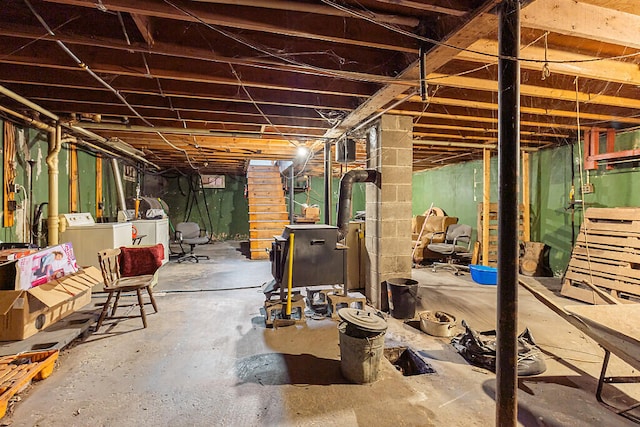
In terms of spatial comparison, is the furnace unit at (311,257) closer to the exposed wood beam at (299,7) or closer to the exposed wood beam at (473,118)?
the exposed wood beam at (473,118)

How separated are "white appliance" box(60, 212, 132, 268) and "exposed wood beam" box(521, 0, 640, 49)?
15.5 ft

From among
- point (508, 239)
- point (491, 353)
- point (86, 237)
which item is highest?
point (508, 239)

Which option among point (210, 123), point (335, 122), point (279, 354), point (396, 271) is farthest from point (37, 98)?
point (396, 271)

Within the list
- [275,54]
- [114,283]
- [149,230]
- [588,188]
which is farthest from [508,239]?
[149,230]

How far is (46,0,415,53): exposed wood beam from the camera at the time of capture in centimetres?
166

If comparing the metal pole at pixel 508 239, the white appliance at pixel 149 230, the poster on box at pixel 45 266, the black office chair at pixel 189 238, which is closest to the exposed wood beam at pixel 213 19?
the metal pole at pixel 508 239

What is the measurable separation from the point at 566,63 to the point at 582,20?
0.70 meters

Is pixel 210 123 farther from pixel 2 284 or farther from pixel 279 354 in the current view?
pixel 279 354

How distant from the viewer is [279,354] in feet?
8.16

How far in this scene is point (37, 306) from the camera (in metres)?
2.57

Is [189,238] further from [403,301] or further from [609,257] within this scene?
[609,257]

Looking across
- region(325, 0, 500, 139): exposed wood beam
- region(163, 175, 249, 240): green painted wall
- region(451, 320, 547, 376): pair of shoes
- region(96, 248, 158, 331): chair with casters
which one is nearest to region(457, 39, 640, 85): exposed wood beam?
region(325, 0, 500, 139): exposed wood beam

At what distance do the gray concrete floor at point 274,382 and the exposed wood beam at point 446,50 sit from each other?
2.24 metres

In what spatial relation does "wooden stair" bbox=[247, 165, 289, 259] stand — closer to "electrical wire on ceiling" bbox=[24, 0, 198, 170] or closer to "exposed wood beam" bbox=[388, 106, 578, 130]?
"electrical wire on ceiling" bbox=[24, 0, 198, 170]
